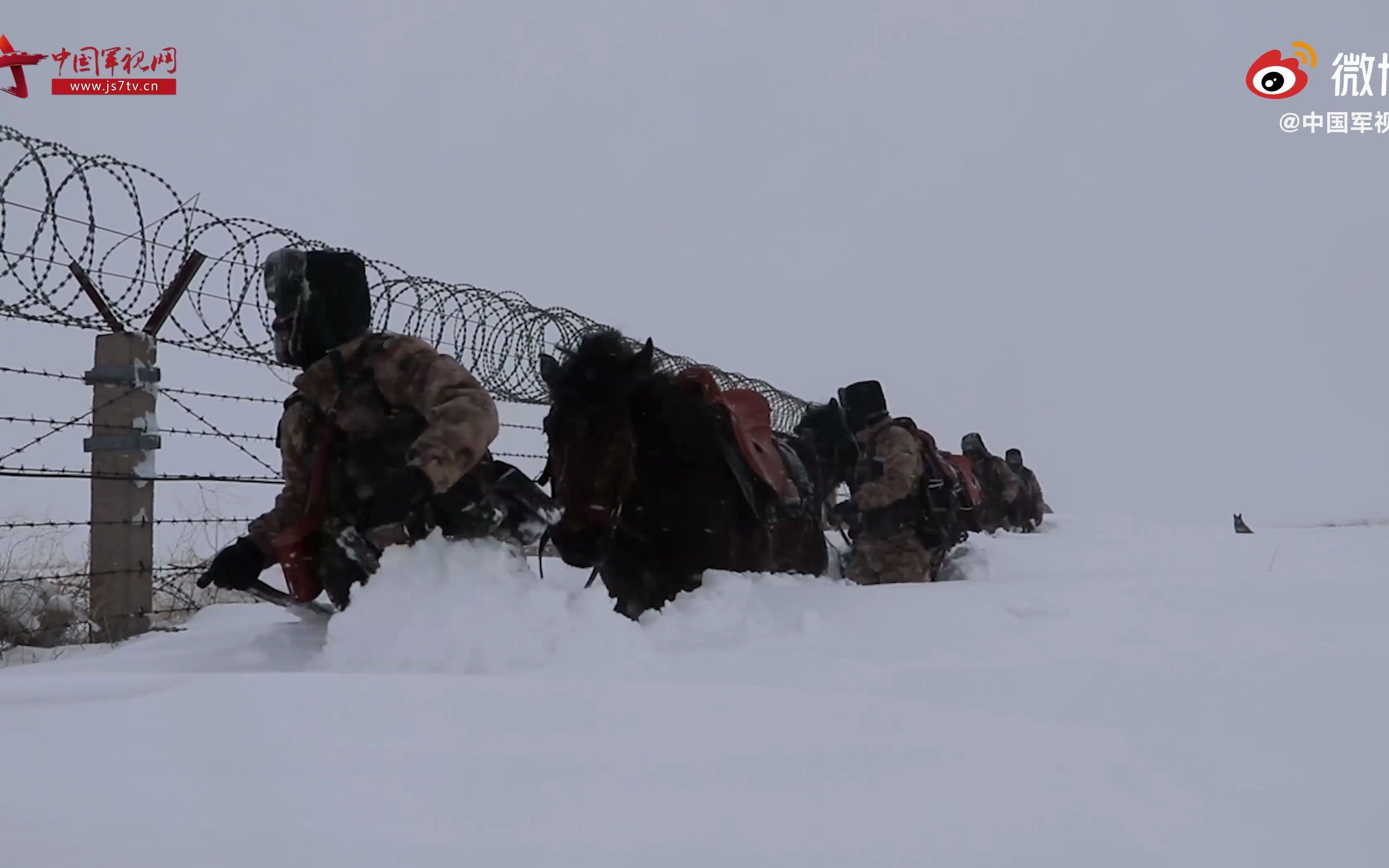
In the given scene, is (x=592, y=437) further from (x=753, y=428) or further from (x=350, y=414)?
(x=753, y=428)

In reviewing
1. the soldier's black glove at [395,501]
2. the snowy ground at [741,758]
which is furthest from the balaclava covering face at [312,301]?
the snowy ground at [741,758]

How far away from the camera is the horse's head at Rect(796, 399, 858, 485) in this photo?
6883 millimetres

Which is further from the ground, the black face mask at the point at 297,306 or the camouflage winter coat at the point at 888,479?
the black face mask at the point at 297,306

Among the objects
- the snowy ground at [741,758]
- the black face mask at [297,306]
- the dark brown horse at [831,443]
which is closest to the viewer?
the snowy ground at [741,758]

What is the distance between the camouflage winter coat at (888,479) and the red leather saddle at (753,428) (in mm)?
1747

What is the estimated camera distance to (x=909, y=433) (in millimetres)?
7188

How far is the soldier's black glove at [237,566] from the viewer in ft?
11.5

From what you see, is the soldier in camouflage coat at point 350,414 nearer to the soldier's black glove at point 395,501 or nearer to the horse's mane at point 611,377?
the soldier's black glove at point 395,501

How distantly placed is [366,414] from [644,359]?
118cm

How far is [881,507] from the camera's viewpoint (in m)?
7.02

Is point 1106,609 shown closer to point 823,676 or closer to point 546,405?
point 823,676

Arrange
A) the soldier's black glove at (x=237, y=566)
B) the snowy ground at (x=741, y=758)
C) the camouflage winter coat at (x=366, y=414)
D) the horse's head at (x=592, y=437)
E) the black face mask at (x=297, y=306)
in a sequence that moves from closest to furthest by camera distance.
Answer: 1. the snowy ground at (x=741, y=758)
2. the camouflage winter coat at (x=366, y=414)
3. the soldier's black glove at (x=237, y=566)
4. the black face mask at (x=297, y=306)
5. the horse's head at (x=592, y=437)

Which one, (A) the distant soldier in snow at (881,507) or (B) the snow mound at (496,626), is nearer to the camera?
(B) the snow mound at (496,626)

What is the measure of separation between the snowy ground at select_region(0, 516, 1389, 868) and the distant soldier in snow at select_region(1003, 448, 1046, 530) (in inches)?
589
